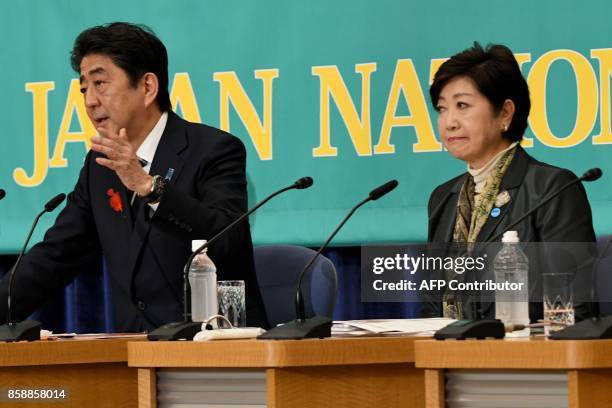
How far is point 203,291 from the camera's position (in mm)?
2539

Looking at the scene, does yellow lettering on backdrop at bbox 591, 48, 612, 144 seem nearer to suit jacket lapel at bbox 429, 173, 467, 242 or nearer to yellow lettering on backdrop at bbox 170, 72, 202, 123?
suit jacket lapel at bbox 429, 173, 467, 242

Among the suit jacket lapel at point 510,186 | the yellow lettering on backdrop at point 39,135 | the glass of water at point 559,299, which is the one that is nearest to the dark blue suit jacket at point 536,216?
the suit jacket lapel at point 510,186

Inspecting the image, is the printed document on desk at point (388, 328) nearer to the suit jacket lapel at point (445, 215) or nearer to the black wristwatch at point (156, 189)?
the black wristwatch at point (156, 189)

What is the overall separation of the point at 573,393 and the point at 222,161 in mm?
1455

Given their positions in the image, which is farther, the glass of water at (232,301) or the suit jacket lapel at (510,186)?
the suit jacket lapel at (510,186)

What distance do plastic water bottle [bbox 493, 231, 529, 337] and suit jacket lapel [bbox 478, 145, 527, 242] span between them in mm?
486

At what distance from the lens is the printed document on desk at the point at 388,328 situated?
7.18 feet

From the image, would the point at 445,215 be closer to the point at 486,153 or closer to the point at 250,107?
the point at 486,153

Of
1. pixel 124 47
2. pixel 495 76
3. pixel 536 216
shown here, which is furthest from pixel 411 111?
pixel 124 47

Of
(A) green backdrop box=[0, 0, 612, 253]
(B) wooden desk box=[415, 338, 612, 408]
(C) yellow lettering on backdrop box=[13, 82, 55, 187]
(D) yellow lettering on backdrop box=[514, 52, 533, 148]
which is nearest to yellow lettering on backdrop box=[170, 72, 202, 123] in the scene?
(A) green backdrop box=[0, 0, 612, 253]

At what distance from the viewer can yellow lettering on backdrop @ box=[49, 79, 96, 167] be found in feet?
13.5

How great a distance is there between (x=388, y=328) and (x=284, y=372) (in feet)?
1.15

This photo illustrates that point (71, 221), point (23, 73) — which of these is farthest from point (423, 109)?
point (23, 73)

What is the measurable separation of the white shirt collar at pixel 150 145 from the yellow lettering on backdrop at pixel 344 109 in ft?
2.79
